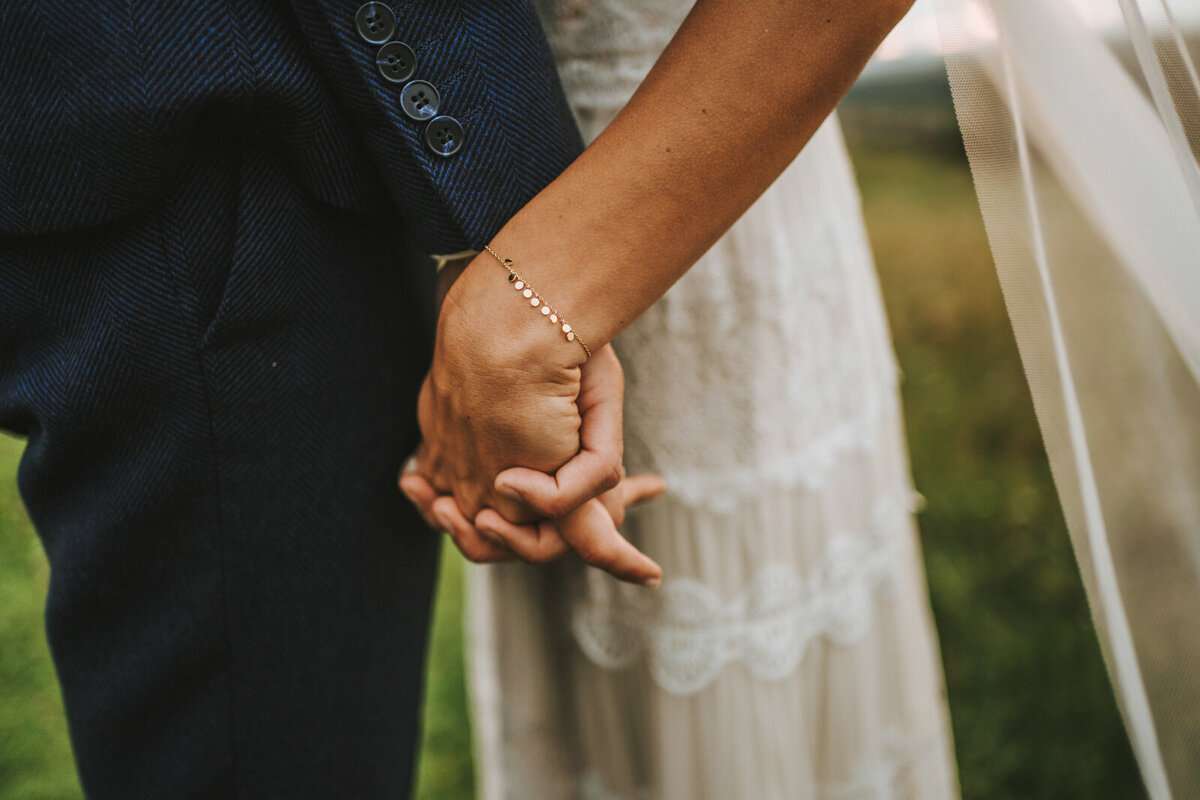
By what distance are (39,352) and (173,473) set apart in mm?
147

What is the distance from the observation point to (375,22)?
0.62m

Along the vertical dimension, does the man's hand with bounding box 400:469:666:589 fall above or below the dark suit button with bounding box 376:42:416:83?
below

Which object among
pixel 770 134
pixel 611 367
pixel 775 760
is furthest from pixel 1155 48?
pixel 775 760

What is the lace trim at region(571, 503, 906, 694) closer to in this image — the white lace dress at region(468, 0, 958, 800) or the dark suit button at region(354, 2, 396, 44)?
the white lace dress at region(468, 0, 958, 800)

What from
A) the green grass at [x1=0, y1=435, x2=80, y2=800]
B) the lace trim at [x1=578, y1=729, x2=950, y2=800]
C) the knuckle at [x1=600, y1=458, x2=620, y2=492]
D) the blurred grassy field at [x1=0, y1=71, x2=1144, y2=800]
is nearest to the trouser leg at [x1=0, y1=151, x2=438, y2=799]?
the knuckle at [x1=600, y1=458, x2=620, y2=492]

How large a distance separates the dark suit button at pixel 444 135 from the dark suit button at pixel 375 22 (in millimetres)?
70

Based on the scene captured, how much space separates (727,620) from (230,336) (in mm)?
632

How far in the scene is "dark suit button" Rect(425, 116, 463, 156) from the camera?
0.64 meters

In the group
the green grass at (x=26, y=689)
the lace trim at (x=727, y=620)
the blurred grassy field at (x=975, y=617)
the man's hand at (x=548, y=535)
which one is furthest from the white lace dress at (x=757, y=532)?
the green grass at (x=26, y=689)

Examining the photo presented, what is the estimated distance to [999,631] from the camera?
2008 mm

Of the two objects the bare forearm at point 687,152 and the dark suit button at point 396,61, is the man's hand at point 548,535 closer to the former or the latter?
the bare forearm at point 687,152

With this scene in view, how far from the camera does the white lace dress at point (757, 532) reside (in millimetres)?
942

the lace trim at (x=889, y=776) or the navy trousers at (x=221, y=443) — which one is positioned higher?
the navy trousers at (x=221, y=443)

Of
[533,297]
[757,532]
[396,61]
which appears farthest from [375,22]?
[757,532]
